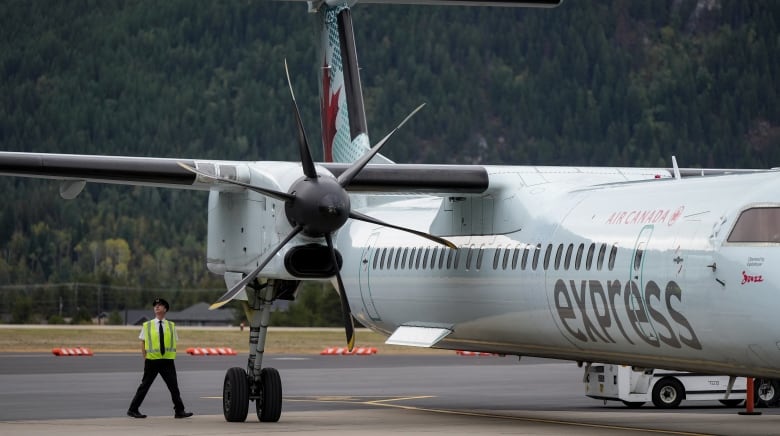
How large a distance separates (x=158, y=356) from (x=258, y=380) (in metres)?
1.57

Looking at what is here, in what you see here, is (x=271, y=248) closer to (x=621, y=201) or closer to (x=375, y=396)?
(x=621, y=201)

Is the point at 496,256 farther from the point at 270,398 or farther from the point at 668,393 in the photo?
the point at 668,393

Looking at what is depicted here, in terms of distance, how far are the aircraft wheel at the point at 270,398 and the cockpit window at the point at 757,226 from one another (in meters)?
7.01

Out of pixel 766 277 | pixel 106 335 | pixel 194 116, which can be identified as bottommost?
pixel 106 335

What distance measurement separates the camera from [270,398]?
60.4 ft

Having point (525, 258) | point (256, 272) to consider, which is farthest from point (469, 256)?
point (256, 272)

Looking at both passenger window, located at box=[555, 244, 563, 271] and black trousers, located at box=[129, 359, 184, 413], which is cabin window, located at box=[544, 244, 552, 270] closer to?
passenger window, located at box=[555, 244, 563, 271]

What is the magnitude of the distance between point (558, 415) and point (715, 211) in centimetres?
659

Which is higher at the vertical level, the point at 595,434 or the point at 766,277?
the point at 766,277

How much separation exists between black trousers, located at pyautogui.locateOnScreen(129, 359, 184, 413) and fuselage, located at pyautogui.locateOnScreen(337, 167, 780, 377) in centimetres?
352

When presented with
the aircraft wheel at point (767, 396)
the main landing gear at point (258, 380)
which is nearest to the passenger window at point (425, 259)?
the main landing gear at point (258, 380)

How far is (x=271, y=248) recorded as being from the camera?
1816 centimetres

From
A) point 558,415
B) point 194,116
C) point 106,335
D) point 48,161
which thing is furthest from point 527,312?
point 194,116

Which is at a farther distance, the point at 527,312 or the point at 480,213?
the point at 480,213
